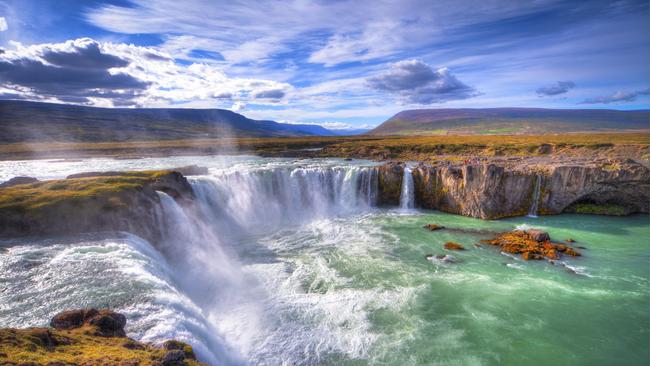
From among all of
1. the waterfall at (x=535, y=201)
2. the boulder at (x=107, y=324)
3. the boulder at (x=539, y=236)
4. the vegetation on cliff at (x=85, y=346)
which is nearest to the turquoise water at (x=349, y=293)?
the boulder at (x=107, y=324)

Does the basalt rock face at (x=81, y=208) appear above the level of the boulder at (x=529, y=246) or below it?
above

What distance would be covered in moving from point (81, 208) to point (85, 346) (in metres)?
15.6

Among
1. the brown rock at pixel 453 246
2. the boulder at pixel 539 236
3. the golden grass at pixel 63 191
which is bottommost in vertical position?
the brown rock at pixel 453 246

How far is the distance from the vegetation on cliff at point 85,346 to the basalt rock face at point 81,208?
11852 millimetres

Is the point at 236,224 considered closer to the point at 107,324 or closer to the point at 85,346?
the point at 107,324

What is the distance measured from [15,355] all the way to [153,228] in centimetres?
1680

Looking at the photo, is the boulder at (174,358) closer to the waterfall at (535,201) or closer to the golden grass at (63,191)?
the golden grass at (63,191)

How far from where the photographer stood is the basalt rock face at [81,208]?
1948 cm

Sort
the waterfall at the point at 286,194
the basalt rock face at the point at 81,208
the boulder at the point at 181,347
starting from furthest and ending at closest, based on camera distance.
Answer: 1. the waterfall at the point at 286,194
2. the basalt rock face at the point at 81,208
3. the boulder at the point at 181,347

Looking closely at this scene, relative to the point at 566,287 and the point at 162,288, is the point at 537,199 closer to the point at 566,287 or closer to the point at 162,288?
the point at 566,287

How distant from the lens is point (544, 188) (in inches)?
1373

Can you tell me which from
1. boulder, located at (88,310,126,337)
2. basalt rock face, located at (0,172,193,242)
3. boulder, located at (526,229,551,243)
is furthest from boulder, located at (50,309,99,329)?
boulder, located at (526,229,551,243)

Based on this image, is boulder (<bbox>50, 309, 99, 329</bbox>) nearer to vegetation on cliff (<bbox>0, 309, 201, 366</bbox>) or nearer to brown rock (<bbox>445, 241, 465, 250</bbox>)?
vegetation on cliff (<bbox>0, 309, 201, 366</bbox>)

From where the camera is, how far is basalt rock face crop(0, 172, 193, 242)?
19484 mm
